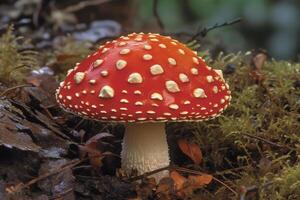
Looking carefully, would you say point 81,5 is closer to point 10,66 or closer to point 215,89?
point 10,66

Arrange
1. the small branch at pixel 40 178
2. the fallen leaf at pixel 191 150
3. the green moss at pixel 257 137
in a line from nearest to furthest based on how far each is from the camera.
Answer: the small branch at pixel 40 178 → the green moss at pixel 257 137 → the fallen leaf at pixel 191 150

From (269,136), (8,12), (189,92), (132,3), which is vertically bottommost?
(269,136)

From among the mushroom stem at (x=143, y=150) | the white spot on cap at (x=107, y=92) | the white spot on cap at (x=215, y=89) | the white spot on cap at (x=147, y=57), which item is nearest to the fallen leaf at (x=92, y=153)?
the mushroom stem at (x=143, y=150)

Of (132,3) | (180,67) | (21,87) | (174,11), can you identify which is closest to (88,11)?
(132,3)

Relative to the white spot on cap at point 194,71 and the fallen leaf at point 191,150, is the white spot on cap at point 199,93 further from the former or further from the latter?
the fallen leaf at point 191,150

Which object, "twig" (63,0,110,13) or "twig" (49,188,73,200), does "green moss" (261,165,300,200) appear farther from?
"twig" (63,0,110,13)

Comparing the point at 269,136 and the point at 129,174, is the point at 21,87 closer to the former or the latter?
the point at 129,174
